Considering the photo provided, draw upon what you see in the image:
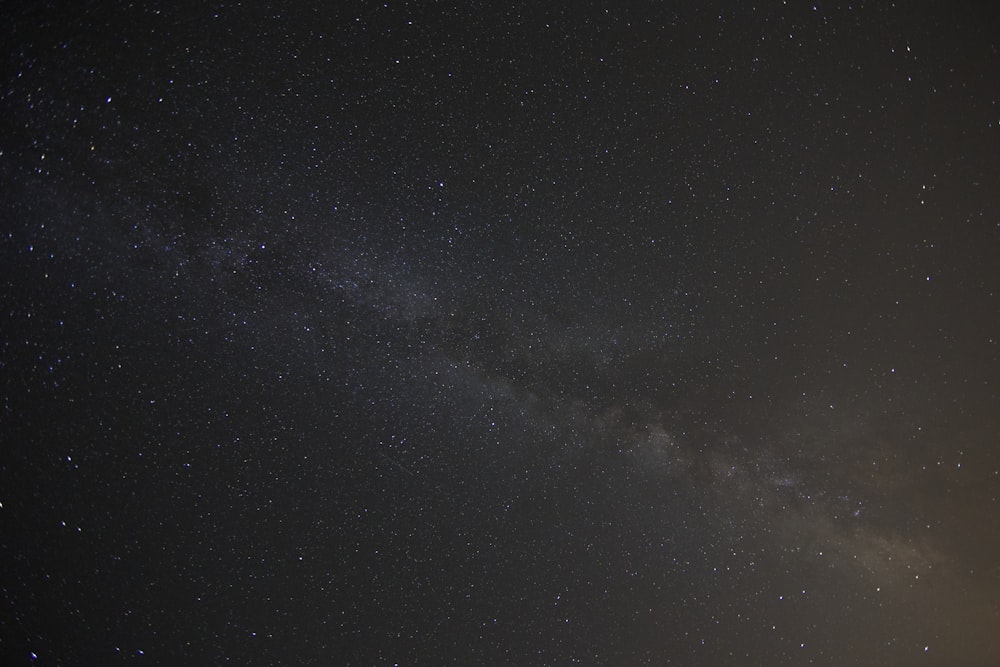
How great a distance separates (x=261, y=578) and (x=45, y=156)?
4.34 ft

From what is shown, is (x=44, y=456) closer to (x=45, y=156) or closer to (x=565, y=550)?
(x=45, y=156)

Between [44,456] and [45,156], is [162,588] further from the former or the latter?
[45,156]

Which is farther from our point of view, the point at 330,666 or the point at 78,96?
the point at 330,666

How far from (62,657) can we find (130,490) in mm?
485

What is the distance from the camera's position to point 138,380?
1.27m

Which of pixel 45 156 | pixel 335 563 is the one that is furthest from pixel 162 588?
pixel 45 156

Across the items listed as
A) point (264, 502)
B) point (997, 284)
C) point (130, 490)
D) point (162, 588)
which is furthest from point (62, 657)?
point (997, 284)

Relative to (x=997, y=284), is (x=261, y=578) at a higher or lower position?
lower

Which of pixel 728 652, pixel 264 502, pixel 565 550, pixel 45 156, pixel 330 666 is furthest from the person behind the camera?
pixel 728 652

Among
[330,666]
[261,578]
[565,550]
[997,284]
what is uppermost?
[997,284]

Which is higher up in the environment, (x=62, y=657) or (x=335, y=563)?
(x=335, y=563)

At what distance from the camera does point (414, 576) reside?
1527 mm

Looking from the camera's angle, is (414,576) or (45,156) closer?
(45,156)

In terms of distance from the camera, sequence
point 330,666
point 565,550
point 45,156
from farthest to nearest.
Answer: point 565,550 → point 330,666 → point 45,156
